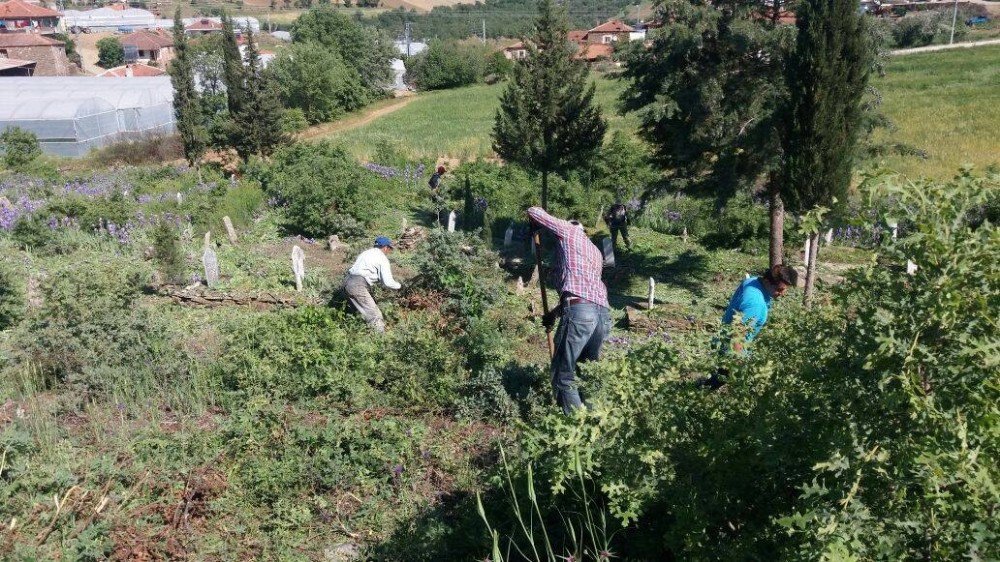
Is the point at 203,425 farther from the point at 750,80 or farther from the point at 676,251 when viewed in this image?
the point at 676,251

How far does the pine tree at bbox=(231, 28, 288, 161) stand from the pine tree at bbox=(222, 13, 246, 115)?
11 cm

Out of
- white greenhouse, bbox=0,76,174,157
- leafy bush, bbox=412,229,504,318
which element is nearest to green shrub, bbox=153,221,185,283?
leafy bush, bbox=412,229,504,318

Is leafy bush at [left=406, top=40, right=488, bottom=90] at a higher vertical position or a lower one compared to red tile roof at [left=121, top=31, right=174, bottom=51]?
lower

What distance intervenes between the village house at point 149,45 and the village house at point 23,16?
59.4 ft

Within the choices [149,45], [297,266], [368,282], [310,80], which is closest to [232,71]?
[297,266]

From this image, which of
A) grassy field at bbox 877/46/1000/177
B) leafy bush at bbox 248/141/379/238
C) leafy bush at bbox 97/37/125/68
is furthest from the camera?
leafy bush at bbox 97/37/125/68

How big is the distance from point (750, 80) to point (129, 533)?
9.12m

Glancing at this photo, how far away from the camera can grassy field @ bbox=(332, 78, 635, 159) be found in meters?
26.8

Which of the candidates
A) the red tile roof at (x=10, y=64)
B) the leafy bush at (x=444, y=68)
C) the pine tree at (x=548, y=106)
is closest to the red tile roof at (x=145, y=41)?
the red tile roof at (x=10, y=64)

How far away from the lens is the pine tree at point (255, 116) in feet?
71.5

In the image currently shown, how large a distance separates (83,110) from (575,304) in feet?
90.3

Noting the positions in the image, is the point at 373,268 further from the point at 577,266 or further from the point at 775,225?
A: the point at 775,225

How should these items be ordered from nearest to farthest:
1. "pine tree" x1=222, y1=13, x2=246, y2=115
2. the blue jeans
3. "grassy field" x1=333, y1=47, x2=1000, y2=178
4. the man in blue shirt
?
the man in blue shirt → the blue jeans → "pine tree" x1=222, y1=13, x2=246, y2=115 → "grassy field" x1=333, y1=47, x2=1000, y2=178

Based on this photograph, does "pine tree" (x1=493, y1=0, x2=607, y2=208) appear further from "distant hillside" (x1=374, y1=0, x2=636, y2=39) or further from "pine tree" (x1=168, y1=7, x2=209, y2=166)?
"distant hillside" (x1=374, y1=0, x2=636, y2=39)
